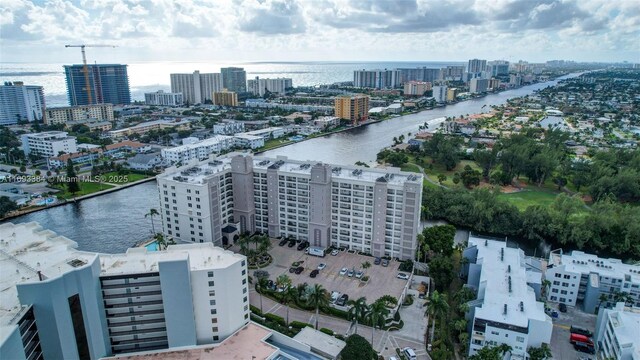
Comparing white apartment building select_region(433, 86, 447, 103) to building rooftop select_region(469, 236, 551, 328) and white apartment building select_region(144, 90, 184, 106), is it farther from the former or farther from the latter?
building rooftop select_region(469, 236, 551, 328)

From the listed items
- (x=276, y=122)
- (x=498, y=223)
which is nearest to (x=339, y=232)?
(x=498, y=223)

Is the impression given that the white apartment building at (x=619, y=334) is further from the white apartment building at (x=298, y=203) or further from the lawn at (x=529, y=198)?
the lawn at (x=529, y=198)

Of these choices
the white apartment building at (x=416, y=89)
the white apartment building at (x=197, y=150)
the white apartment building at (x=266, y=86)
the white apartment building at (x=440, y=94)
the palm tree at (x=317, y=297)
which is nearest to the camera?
the palm tree at (x=317, y=297)

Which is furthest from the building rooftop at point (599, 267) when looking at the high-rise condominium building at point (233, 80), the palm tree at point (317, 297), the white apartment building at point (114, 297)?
the high-rise condominium building at point (233, 80)

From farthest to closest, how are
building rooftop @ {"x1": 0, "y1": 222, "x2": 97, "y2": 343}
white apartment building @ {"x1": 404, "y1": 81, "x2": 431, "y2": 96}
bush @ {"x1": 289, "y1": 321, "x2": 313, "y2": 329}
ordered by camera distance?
white apartment building @ {"x1": 404, "y1": 81, "x2": 431, "y2": 96} → bush @ {"x1": 289, "y1": 321, "x2": 313, "y2": 329} → building rooftop @ {"x1": 0, "y1": 222, "x2": 97, "y2": 343}

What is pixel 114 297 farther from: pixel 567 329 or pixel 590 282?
pixel 590 282

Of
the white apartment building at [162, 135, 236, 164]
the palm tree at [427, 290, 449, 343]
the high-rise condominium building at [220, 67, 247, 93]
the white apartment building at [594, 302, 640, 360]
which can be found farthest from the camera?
the high-rise condominium building at [220, 67, 247, 93]

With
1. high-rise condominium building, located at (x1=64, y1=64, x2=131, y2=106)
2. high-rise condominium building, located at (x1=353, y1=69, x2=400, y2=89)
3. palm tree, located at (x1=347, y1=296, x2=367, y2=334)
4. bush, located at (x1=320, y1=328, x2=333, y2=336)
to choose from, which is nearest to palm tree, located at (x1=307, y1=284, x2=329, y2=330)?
bush, located at (x1=320, y1=328, x2=333, y2=336)
